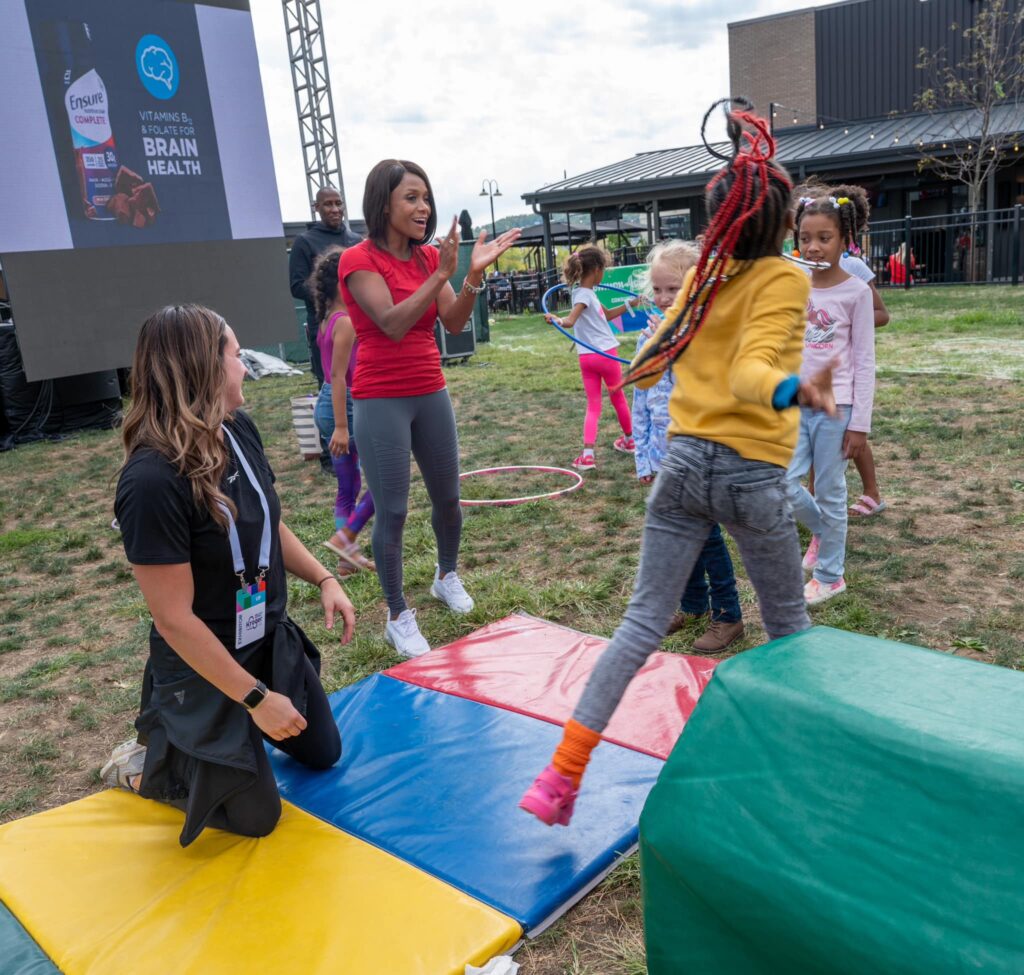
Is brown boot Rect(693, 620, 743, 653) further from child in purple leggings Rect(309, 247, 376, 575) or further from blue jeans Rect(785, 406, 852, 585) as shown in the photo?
child in purple leggings Rect(309, 247, 376, 575)

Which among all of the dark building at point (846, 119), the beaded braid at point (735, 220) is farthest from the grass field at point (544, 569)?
Answer: the dark building at point (846, 119)

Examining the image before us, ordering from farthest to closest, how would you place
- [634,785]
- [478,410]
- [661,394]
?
1. [478,410]
2. [661,394]
3. [634,785]

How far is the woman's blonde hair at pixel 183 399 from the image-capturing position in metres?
2.38

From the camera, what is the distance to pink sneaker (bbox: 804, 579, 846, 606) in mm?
4027

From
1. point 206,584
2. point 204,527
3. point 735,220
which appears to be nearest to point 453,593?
point 206,584

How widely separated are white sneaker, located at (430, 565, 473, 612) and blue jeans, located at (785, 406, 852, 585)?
1.57m

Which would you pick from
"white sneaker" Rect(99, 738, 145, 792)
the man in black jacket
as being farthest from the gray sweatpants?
the man in black jacket

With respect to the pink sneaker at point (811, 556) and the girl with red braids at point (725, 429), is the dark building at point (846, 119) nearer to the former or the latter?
the pink sneaker at point (811, 556)

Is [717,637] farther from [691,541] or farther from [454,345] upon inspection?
[454,345]

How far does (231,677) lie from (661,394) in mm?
3319

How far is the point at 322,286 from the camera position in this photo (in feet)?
17.7

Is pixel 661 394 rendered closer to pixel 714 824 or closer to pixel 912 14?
pixel 714 824

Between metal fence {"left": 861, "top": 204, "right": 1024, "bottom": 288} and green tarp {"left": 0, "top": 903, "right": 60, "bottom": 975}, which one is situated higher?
metal fence {"left": 861, "top": 204, "right": 1024, "bottom": 288}

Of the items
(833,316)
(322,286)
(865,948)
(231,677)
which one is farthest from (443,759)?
(322,286)
